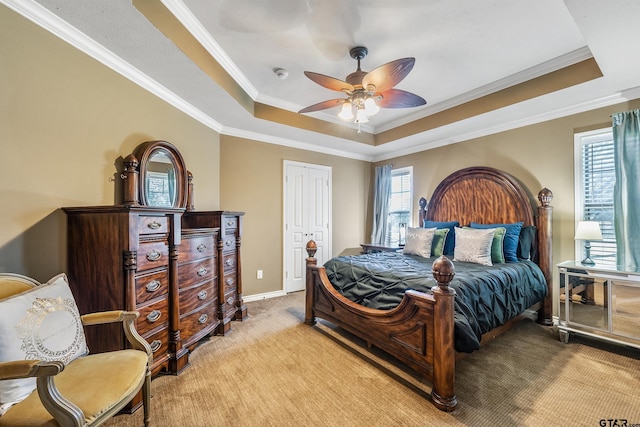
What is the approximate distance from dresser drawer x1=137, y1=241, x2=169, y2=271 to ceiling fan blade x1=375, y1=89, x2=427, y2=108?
7.33 feet

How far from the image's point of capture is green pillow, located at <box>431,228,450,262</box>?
355 cm

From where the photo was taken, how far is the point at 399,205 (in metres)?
4.95

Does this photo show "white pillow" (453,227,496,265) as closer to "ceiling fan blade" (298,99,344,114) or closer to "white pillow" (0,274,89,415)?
"ceiling fan blade" (298,99,344,114)

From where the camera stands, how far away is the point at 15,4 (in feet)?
5.00

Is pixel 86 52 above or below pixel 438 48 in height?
below

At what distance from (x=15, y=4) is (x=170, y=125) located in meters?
1.32

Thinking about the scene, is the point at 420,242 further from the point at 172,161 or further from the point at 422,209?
the point at 172,161

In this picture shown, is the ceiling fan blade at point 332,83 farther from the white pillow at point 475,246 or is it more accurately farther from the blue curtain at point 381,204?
the blue curtain at point 381,204

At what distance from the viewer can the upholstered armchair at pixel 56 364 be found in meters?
1.01

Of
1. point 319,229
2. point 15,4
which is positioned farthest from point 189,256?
point 319,229

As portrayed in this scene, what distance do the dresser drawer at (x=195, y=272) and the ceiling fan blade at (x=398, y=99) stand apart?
2295 millimetres

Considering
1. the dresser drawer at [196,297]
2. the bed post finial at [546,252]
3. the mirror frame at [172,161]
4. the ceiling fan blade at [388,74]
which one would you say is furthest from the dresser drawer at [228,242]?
the bed post finial at [546,252]

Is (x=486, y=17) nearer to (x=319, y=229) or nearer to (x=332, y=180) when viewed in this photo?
(x=332, y=180)

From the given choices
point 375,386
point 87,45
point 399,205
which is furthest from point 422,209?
point 87,45
